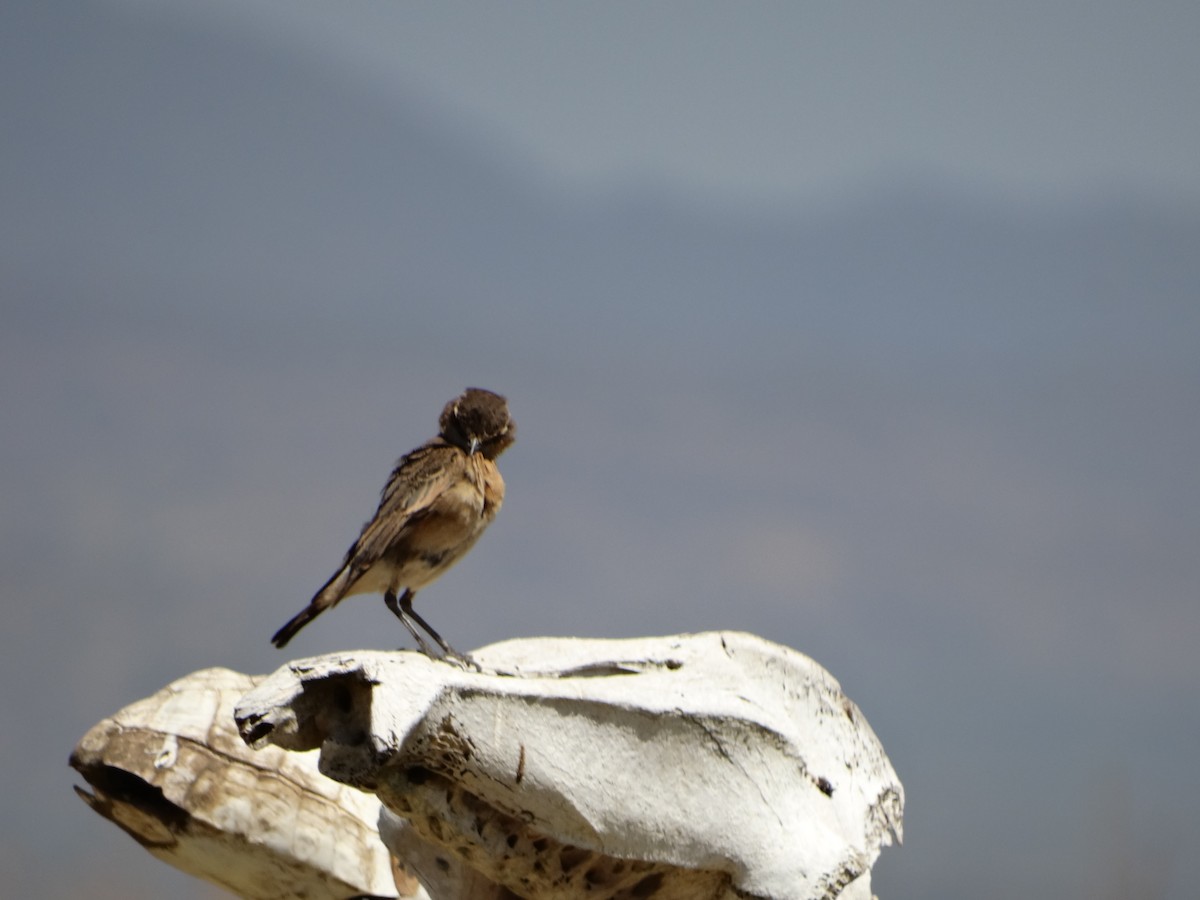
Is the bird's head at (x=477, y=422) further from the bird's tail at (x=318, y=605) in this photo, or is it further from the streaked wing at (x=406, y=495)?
the bird's tail at (x=318, y=605)

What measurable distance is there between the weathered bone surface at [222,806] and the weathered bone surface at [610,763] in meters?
0.78

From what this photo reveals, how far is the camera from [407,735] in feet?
8.70

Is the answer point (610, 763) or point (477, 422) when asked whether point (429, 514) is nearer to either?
point (477, 422)

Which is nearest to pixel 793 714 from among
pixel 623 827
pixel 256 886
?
pixel 623 827

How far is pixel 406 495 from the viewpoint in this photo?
4.13m

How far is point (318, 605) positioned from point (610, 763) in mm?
1271

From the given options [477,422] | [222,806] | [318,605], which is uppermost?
[477,422]

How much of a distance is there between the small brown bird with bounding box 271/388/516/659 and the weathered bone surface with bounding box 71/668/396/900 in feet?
1.89

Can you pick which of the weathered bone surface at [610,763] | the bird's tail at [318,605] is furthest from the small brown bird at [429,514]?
the weathered bone surface at [610,763]

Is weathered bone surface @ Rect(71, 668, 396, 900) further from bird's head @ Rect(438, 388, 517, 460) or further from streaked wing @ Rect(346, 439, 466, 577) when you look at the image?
bird's head @ Rect(438, 388, 517, 460)

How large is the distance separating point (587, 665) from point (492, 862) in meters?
0.61

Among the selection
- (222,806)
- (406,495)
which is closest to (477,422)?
(406,495)

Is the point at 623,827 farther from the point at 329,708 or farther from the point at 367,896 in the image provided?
the point at 367,896

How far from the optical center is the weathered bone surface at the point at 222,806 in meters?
4.18
